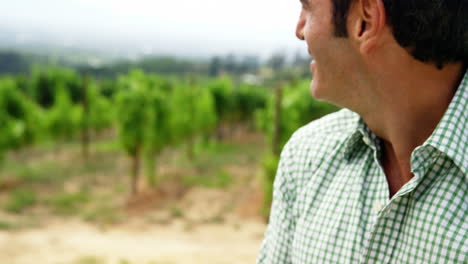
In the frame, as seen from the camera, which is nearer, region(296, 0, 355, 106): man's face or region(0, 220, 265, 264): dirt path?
region(296, 0, 355, 106): man's face

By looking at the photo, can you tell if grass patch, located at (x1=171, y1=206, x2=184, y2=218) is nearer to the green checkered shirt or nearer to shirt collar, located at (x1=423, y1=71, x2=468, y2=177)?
the green checkered shirt

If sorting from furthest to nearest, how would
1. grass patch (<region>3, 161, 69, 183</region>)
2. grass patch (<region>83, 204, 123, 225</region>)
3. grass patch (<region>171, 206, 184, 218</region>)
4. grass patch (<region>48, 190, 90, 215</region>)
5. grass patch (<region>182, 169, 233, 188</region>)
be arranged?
grass patch (<region>3, 161, 69, 183</region>) < grass patch (<region>182, 169, 233, 188</region>) < grass patch (<region>48, 190, 90, 215</region>) < grass patch (<region>171, 206, 184, 218</region>) < grass patch (<region>83, 204, 123, 225</region>)

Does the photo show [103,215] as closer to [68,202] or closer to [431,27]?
[68,202]

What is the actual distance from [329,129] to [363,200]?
27 centimetres

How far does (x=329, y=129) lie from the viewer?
133 cm

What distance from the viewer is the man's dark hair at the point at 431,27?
94cm

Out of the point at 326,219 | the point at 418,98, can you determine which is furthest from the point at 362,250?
the point at 418,98

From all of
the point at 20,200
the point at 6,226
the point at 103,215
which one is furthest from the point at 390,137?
the point at 20,200

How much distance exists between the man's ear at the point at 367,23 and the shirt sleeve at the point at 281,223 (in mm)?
430

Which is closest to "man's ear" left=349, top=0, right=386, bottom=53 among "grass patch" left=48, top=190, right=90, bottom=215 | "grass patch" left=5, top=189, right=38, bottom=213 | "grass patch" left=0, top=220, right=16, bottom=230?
"grass patch" left=0, top=220, right=16, bottom=230

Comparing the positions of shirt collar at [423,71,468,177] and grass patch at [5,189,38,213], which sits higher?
shirt collar at [423,71,468,177]

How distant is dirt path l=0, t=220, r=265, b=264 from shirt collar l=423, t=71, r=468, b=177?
9.01 meters

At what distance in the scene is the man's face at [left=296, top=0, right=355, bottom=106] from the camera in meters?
1.04

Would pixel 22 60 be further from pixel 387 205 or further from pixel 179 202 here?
pixel 387 205
